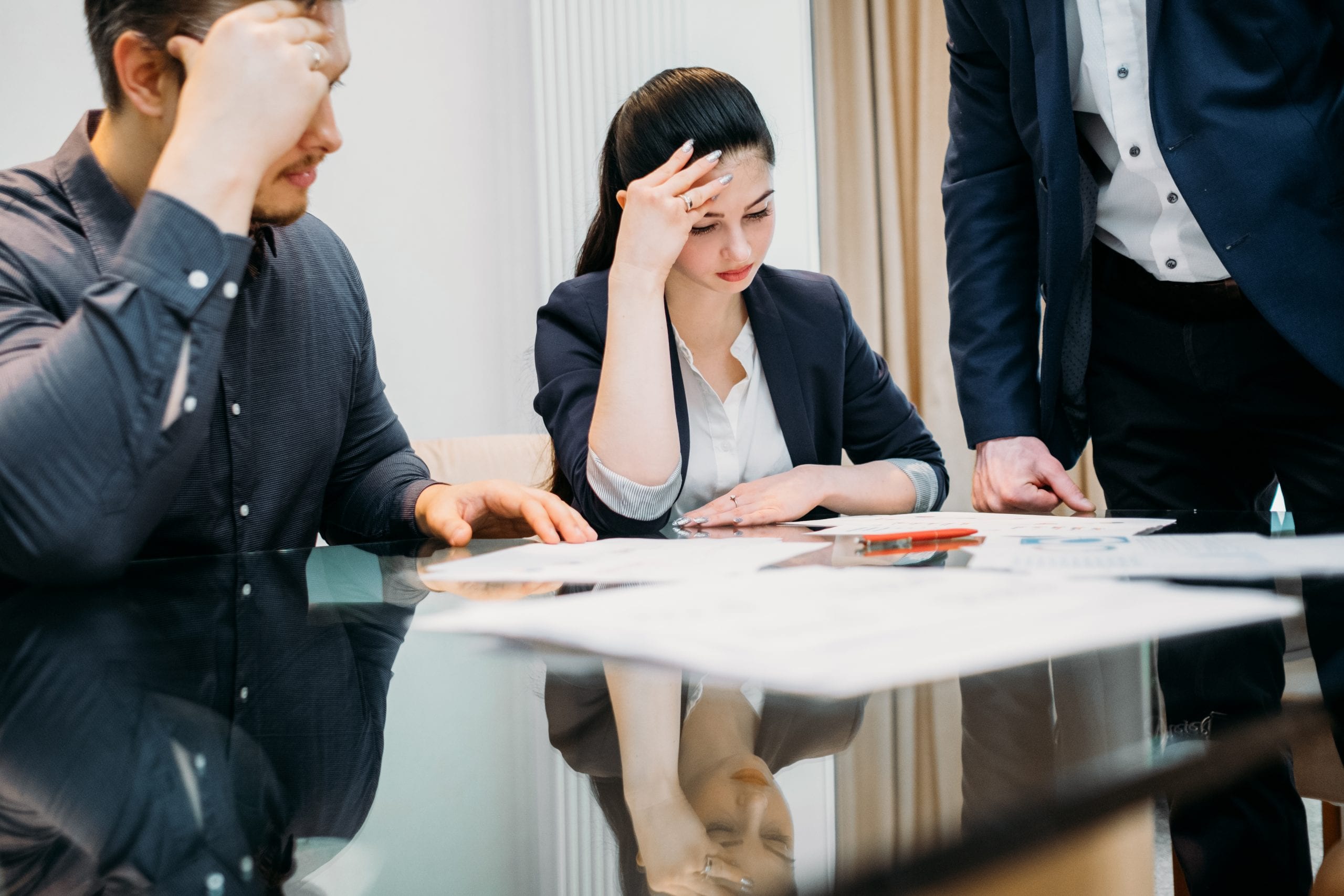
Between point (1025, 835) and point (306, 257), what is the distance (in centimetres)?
122

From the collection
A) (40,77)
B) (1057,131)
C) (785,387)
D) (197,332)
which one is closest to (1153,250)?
(1057,131)

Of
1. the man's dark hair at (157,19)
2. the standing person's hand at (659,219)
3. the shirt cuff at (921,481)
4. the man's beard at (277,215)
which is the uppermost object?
the man's dark hair at (157,19)

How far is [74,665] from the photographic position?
0.50 meters

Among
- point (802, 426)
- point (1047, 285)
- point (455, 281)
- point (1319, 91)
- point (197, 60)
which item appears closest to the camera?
point (197, 60)

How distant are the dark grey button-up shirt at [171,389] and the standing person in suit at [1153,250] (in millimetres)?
800

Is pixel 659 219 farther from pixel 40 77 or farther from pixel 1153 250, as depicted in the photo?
pixel 40 77

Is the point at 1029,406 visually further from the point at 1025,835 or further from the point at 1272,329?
the point at 1025,835

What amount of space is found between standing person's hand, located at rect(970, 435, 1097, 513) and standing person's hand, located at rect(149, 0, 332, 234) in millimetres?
826

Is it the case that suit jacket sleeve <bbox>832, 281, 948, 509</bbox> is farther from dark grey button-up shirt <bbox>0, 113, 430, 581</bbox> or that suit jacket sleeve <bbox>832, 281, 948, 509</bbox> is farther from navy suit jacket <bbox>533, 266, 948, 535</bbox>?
dark grey button-up shirt <bbox>0, 113, 430, 581</bbox>

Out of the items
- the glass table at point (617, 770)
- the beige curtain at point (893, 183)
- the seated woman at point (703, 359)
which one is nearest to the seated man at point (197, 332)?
the seated woman at point (703, 359)

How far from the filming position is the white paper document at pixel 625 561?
27.2 inches

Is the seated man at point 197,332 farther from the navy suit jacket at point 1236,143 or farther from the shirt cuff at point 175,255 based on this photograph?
the navy suit jacket at point 1236,143

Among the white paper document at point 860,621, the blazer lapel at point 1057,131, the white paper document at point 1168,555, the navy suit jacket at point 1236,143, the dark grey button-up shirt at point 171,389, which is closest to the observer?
the white paper document at point 860,621

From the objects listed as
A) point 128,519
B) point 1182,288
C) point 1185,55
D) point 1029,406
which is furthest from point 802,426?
point 128,519
